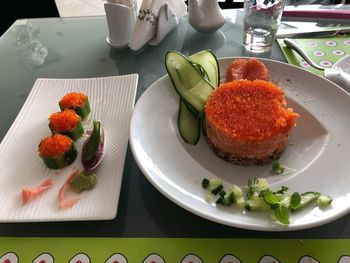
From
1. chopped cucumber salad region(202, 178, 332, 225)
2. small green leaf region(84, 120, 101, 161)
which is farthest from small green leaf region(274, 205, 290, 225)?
small green leaf region(84, 120, 101, 161)

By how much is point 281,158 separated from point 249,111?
0.54 feet

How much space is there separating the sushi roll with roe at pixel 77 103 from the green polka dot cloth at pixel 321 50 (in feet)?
2.53

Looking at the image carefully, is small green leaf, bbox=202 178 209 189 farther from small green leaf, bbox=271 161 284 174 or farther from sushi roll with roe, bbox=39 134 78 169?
sushi roll with roe, bbox=39 134 78 169

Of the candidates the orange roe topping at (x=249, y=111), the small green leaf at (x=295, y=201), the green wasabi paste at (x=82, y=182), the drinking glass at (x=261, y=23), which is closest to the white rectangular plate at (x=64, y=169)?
the green wasabi paste at (x=82, y=182)

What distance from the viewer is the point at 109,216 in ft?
2.35

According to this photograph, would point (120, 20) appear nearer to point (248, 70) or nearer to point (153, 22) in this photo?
point (153, 22)

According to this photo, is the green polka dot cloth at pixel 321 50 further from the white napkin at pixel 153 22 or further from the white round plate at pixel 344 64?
the white napkin at pixel 153 22

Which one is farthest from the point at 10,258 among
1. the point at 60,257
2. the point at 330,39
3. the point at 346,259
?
the point at 330,39

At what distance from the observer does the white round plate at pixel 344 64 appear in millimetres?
1146

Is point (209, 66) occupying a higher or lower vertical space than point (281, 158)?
higher

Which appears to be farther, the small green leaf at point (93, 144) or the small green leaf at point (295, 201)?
the small green leaf at point (93, 144)

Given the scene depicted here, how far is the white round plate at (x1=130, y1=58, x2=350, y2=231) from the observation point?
68cm

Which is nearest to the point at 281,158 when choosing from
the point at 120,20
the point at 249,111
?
the point at 249,111

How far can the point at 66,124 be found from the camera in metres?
0.93
